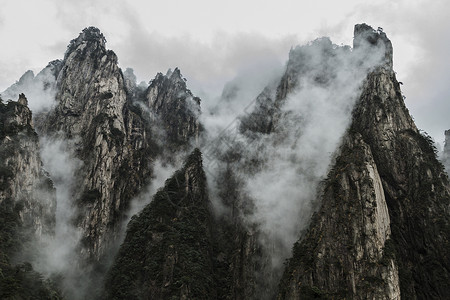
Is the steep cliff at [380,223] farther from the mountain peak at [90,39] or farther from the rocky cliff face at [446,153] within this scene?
the mountain peak at [90,39]

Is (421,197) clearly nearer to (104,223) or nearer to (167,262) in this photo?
(167,262)

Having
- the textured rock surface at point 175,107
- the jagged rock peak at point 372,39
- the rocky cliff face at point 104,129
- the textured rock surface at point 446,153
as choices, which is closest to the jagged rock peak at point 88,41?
the rocky cliff face at point 104,129

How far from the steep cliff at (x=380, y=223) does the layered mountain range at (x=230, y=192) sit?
268 mm

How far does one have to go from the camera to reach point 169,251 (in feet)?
278

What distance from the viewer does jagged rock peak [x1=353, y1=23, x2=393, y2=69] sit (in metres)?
94.0

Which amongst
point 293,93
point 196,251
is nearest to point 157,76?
point 293,93

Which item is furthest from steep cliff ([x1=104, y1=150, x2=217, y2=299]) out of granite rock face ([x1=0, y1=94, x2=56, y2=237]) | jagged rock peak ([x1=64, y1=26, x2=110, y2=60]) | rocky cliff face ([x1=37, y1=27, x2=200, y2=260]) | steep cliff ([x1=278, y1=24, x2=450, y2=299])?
jagged rock peak ([x1=64, y1=26, x2=110, y2=60])

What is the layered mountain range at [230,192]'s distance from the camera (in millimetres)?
67438

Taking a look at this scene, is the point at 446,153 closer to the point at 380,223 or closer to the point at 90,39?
the point at 380,223

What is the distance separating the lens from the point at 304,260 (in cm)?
7081

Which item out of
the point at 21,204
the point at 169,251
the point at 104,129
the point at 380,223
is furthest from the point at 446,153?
the point at 21,204

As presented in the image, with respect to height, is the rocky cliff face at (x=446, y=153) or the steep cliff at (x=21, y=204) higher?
the rocky cliff face at (x=446, y=153)

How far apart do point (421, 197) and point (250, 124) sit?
69585 millimetres

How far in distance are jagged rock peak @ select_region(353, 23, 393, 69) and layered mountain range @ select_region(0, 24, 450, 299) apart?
0.86 m
